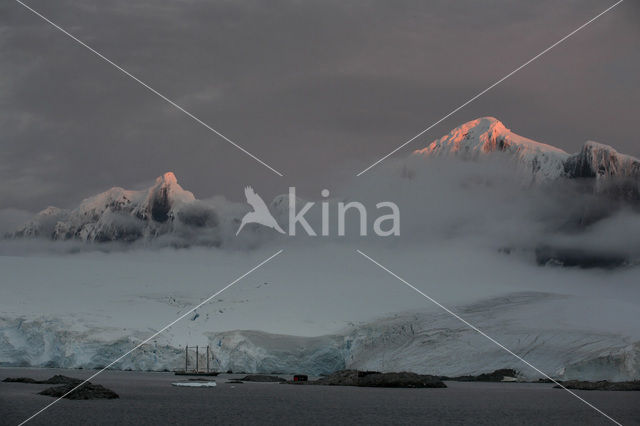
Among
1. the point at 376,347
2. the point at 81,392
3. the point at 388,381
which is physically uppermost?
the point at 376,347

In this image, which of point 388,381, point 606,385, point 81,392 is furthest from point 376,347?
point 81,392

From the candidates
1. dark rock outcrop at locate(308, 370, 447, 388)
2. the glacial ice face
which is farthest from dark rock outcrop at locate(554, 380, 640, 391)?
dark rock outcrop at locate(308, 370, 447, 388)

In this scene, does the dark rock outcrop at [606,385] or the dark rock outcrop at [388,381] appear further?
the dark rock outcrop at [388,381]

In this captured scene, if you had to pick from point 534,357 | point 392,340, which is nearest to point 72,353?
point 392,340

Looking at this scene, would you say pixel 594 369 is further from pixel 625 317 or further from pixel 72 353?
pixel 72 353

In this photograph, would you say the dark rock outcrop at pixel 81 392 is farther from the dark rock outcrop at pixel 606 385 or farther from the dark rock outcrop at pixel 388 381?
the dark rock outcrop at pixel 606 385

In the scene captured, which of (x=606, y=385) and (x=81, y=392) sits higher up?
(x=81, y=392)

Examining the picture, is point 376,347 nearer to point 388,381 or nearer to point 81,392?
point 388,381

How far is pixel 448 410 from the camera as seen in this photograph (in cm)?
7688

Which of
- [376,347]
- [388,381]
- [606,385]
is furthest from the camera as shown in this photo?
[376,347]

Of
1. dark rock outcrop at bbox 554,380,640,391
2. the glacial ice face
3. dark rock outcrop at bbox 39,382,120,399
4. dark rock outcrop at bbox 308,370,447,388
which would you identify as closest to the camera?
dark rock outcrop at bbox 39,382,120,399

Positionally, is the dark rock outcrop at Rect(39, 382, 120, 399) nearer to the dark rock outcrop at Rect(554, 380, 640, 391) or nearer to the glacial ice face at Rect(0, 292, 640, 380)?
the glacial ice face at Rect(0, 292, 640, 380)

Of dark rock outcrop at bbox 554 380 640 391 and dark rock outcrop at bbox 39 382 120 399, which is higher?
dark rock outcrop at bbox 39 382 120 399

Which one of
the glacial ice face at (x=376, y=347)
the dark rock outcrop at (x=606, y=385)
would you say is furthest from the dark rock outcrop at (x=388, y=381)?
the dark rock outcrop at (x=606, y=385)
